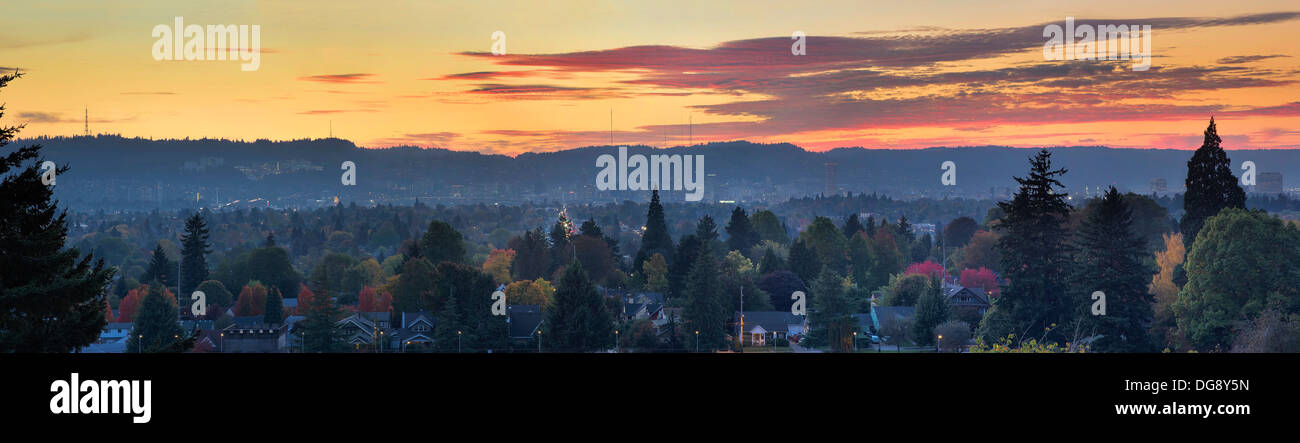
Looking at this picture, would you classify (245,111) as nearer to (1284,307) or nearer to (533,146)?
(533,146)

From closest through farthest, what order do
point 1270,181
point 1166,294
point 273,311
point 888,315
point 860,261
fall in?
point 1166,294
point 888,315
point 273,311
point 860,261
point 1270,181

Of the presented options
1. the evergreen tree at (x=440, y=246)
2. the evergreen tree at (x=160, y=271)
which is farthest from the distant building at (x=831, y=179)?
the evergreen tree at (x=160, y=271)

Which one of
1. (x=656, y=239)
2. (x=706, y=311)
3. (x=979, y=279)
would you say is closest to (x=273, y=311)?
(x=656, y=239)

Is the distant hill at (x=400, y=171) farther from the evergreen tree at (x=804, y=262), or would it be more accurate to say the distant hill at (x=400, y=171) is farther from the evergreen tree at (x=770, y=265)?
the evergreen tree at (x=804, y=262)

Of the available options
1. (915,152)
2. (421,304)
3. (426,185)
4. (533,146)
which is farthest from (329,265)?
(915,152)

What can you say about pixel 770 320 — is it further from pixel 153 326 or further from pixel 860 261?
pixel 153 326
